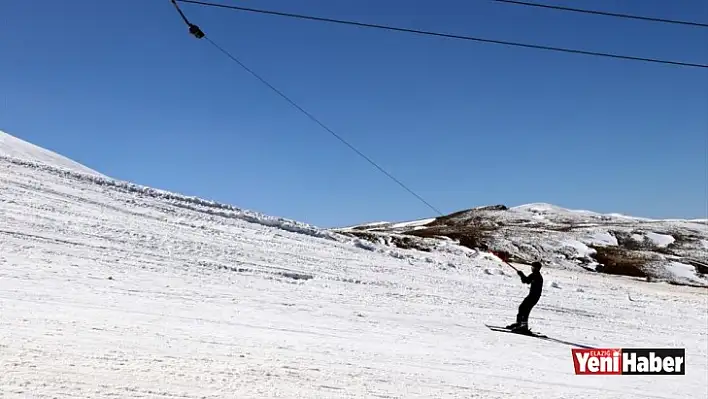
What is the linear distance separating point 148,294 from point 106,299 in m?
1.79

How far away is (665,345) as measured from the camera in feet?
63.6

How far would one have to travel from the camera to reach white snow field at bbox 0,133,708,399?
8750 mm

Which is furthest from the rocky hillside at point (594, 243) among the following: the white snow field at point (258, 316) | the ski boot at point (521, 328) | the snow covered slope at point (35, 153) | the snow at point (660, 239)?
the ski boot at point (521, 328)

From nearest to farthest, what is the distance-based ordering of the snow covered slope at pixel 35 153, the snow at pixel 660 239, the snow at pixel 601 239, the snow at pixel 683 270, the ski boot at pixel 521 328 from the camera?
the ski boot at pixel 521 328 → the snow covered slope at pixel 35 153 → the snow at pixel 683 270 → the snow at pixel 601 239 → the snow at pixel 660 239

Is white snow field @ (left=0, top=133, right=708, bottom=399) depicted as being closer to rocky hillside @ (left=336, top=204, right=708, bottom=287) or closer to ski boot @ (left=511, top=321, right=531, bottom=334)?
ski boot @ (left=511, top=321, right=531, bottom=334)

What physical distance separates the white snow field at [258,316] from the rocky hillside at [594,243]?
64.8ft

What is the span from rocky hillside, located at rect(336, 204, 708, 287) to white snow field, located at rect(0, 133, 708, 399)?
19748mm

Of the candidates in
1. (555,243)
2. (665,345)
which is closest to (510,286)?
(665,345)

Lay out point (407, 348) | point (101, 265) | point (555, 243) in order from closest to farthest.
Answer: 1. point (407, 348)
2. point (101, 265)
3. point (555, 243)

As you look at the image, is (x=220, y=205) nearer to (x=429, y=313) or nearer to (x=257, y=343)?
(x=429, y=313)

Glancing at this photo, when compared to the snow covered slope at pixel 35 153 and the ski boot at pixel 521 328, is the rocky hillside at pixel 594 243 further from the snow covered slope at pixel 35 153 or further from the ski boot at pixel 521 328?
the ski boot at pixel 521 328

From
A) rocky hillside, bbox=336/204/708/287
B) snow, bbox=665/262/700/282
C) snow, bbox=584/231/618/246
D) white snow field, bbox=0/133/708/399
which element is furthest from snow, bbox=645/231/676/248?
white snow field, bbox=0/133/708/399

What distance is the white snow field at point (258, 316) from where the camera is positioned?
875 centimetres

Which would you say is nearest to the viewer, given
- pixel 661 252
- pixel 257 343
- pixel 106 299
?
pixel 257 343
